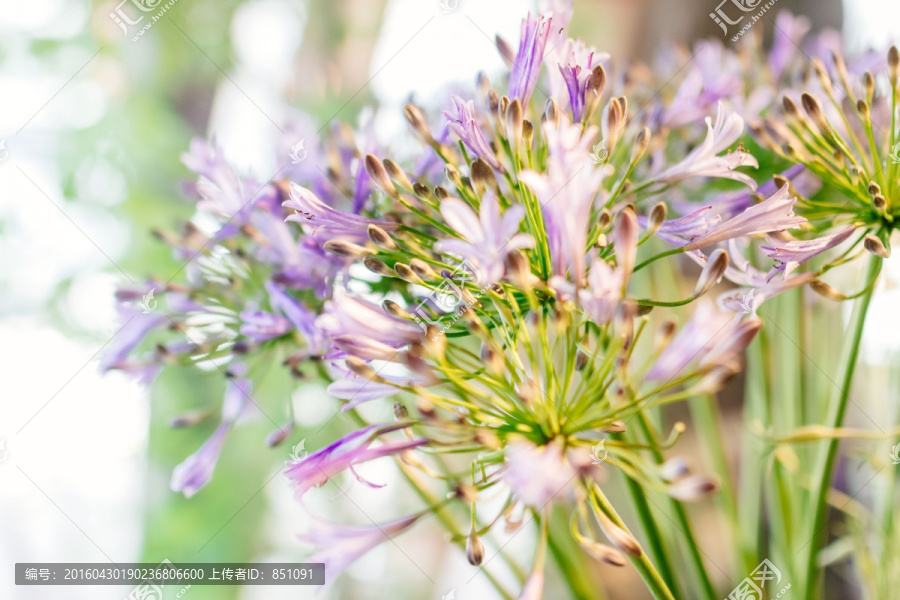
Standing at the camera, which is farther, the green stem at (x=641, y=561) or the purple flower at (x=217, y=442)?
the purple flower at (x=217, y=442)

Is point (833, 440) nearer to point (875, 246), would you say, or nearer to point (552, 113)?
point (875, 246)

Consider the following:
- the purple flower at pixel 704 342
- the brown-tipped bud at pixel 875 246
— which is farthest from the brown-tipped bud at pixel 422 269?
the brown-tipped bud at pixel 875 246

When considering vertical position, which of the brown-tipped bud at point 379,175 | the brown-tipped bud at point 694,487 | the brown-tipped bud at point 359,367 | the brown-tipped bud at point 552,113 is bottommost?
the brown-tipped bud at point 694,487

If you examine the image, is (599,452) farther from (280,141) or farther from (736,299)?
(280,141)

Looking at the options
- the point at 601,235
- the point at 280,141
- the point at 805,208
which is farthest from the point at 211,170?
the point at 805,208

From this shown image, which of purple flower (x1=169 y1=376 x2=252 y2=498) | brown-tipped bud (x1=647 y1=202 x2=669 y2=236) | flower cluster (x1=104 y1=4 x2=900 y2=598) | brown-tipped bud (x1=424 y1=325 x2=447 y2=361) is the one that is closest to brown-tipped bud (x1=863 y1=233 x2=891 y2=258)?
flower cluster (x1=104 y1=4 x2=900 y2=598)

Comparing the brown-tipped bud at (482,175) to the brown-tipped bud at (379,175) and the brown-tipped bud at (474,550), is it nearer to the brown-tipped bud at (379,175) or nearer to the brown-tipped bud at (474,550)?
the brown-tipped bud at (379,175)
